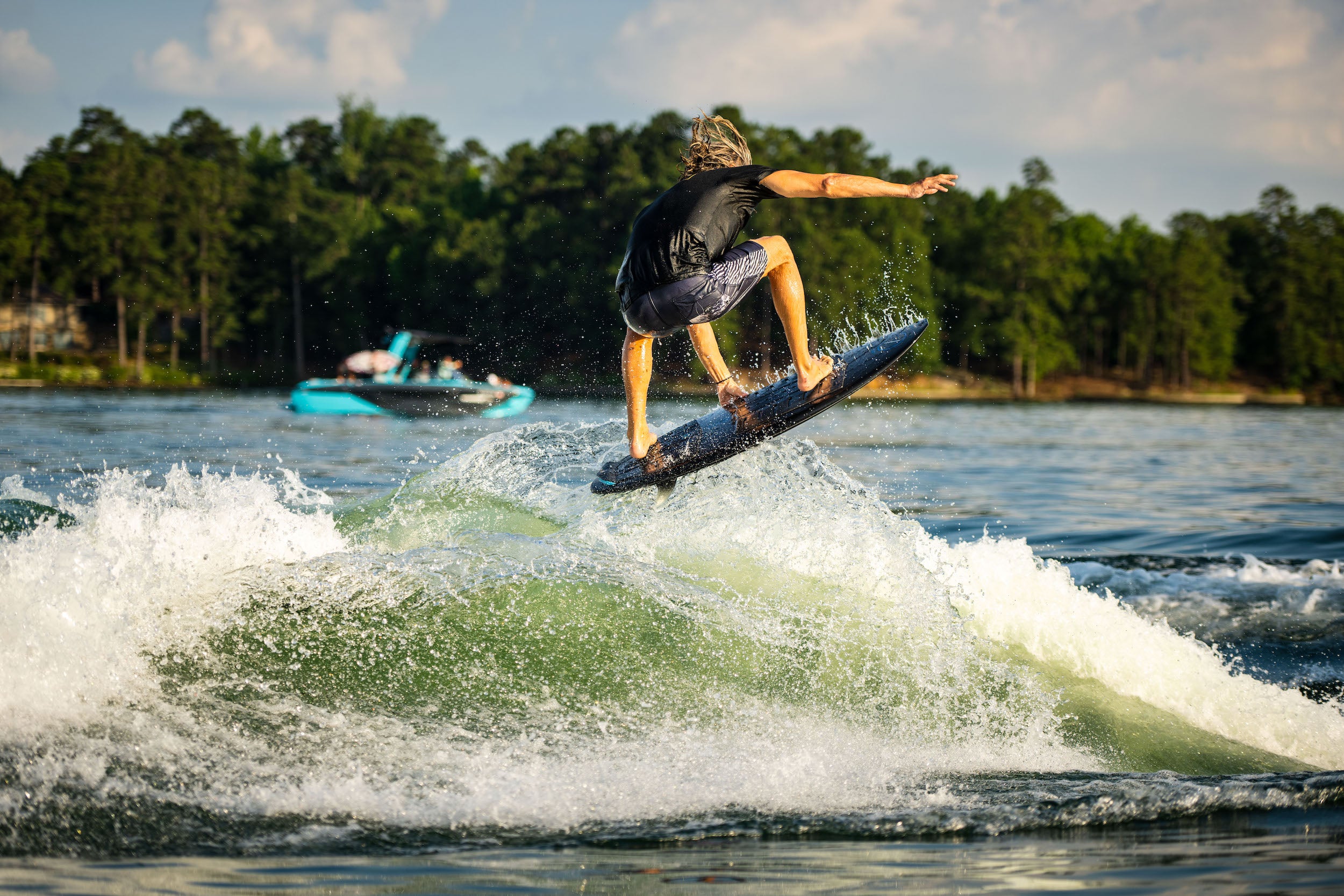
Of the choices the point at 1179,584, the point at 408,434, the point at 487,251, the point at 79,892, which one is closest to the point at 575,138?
the point at 487,251

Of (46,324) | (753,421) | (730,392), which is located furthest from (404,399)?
(46,324)

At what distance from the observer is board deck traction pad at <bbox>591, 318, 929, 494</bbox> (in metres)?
6.29

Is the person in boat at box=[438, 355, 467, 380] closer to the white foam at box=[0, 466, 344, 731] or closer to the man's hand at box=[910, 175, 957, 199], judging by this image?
the white foam at box=[0, 466, 344, 731]

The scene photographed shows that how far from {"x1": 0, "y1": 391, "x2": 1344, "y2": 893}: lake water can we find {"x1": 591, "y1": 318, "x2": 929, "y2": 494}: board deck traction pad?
0.19 m

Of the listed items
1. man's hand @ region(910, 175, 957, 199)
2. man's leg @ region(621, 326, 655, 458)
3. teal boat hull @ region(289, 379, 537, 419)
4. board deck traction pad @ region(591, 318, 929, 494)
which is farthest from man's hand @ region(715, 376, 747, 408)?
teal boat hull @ region(289, 379, 537, 419)

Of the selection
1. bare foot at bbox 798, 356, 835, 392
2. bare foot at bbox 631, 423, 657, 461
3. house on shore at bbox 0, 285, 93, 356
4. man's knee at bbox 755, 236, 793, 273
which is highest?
house on shore at bbox 0, 285, 93, 356

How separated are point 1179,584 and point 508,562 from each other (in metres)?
5.74

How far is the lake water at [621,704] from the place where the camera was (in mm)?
3553

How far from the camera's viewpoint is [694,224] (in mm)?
5633

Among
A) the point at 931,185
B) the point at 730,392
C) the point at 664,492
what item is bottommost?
the point at 664,492

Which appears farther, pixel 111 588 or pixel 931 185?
pixel 931 185

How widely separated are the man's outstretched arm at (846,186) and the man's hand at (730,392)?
Result: 58.0 inches

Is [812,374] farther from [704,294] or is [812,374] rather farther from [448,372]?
[448,372]

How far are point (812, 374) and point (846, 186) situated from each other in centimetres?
134
